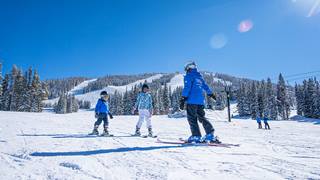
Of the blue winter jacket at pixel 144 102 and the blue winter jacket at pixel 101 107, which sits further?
the blue winter jacket at pixel 101 107

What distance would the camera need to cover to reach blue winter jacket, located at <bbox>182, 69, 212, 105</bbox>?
6.71 metres

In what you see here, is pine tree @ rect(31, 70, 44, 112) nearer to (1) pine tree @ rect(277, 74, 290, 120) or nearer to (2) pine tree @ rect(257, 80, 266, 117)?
(2) pine tree @ rect(257, 80, 266, 117)

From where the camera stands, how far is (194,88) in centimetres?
680

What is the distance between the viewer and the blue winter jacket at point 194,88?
264 inches

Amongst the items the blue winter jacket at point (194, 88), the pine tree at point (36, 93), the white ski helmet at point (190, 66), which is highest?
the pine tree at point (36, 93)

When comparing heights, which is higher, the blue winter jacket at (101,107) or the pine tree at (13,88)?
the pine tree at (13,88)

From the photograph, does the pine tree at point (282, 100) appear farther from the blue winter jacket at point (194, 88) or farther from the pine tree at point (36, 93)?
the blue winter jacket at point (194, 88)

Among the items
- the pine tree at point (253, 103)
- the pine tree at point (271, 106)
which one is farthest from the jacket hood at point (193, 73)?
the pine tree at point (253, 103)

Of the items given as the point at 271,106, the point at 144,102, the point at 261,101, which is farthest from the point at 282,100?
the point at 144,102

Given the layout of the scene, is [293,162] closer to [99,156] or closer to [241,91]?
[99,156]

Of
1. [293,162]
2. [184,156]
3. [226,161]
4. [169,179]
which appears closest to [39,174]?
[169,179]

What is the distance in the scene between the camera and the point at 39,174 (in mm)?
3186

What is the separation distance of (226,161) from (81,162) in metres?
2.24

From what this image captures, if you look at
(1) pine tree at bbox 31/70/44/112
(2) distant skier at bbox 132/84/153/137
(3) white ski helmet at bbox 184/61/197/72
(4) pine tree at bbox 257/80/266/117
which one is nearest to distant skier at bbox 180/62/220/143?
(3) white ski helmet at bbox 184/61/197/72
